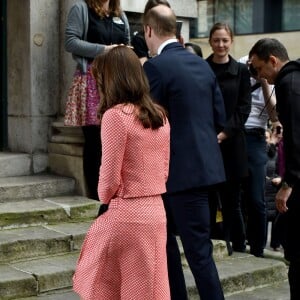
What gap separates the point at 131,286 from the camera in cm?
407

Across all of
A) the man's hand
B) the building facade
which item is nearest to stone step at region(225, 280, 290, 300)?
the man's hand

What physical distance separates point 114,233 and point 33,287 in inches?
64.9

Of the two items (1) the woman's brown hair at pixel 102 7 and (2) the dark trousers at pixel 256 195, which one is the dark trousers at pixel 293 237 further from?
(1) the woman's brown hair at pixel 102 7

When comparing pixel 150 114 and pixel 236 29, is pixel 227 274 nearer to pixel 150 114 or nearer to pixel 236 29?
pixel 150 114

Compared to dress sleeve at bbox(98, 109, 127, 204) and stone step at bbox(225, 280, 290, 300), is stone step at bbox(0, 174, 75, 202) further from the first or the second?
dress sleeve at bbox(98, 109, 127, 204)

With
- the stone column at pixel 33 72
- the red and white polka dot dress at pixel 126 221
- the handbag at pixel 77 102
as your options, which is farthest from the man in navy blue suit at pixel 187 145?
the stone column at pixel 33 72

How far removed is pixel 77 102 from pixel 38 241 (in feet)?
4.38

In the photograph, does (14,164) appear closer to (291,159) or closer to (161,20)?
(161,20)

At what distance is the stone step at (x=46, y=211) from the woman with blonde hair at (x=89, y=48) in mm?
310

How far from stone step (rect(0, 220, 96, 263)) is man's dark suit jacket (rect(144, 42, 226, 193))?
61.4 inches

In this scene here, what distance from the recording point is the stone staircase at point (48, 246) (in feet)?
18.2

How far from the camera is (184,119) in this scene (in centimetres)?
491

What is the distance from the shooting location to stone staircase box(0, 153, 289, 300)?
5555 millimetres

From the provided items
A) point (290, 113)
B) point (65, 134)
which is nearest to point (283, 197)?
point (290, 113)
